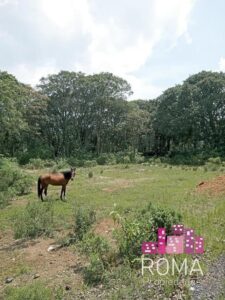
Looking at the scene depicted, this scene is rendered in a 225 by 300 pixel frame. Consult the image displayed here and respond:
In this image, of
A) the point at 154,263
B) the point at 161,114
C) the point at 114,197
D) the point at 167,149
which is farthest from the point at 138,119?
the point at 154,263

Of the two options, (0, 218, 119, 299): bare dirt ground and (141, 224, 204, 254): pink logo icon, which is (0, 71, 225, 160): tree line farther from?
(141, 224, 204, 254): pink logo icon

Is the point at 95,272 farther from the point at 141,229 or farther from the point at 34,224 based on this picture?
the point at 34,224

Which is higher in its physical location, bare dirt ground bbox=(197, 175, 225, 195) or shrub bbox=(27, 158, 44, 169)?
shrub bbox=(27, 158, 44, 169)

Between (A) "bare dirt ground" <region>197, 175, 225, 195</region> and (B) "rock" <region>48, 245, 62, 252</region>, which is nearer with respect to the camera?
(B) "rock" <region>48, 245, 62, 252</region>

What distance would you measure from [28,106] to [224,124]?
2006 centimetres

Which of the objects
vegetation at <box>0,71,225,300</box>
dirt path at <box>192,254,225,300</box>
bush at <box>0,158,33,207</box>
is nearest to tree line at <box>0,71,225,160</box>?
vegetation at <box>0,71,225,300</box>

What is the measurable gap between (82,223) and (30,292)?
285 centimetres

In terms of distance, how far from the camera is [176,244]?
661 cm

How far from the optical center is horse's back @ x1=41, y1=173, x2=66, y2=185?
14266 millimetres

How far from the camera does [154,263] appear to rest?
630 cm

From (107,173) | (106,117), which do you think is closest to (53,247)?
(107,173)

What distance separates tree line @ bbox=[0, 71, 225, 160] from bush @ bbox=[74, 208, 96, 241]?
87.8 feet

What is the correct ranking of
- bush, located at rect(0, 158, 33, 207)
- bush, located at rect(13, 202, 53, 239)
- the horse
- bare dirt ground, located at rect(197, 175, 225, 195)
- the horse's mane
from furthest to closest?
bush, located at rect(0, 158, 33, 207) < the horse's mane < the horse < bare dirt ground, located at rect(197, 175, 225, 195) < bush, located at rect(13, 202, 53, 239)

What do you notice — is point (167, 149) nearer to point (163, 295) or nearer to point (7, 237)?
point (7, 237)
